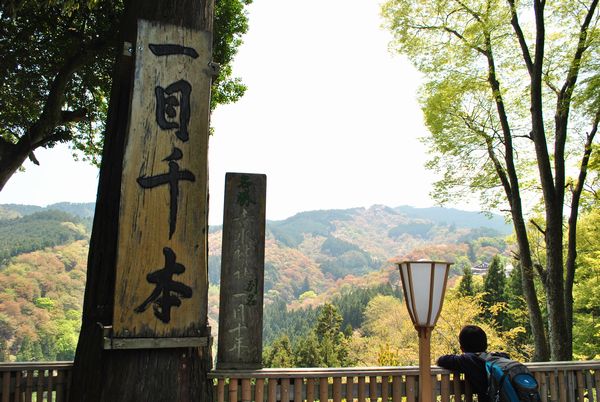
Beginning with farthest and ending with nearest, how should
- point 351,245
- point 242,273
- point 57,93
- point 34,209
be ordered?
point 351,245 → point 34,209 → point 57,93 → point 242,273

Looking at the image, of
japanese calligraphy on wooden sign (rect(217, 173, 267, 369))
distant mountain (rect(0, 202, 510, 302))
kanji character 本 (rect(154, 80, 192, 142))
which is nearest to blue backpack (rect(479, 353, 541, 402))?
japanese calligraphy on wooden sign (rect(217, 173, 267, 369))

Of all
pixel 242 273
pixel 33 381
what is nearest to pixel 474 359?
pixel 242 273

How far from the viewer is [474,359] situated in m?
3.43

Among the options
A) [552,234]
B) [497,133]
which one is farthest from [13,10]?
[497,133]

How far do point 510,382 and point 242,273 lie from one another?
6.89ft

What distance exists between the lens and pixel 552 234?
8.99m

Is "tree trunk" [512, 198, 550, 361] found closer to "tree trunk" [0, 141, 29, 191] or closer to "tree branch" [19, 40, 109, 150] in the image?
"tree branch" [19, 40, 109, 150]

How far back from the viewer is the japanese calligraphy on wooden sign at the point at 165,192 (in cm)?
289

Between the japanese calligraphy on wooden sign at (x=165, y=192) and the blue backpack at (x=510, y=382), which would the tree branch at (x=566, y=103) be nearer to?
the blue backpack at (x=510, y=382)

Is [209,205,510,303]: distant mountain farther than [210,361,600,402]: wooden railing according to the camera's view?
Yes

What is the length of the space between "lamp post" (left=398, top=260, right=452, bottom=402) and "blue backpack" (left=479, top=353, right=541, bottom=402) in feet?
1.71

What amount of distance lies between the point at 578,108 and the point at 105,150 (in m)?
10.4

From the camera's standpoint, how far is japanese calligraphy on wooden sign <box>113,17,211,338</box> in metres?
2.89

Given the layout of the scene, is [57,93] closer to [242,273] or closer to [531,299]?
[242,273]
